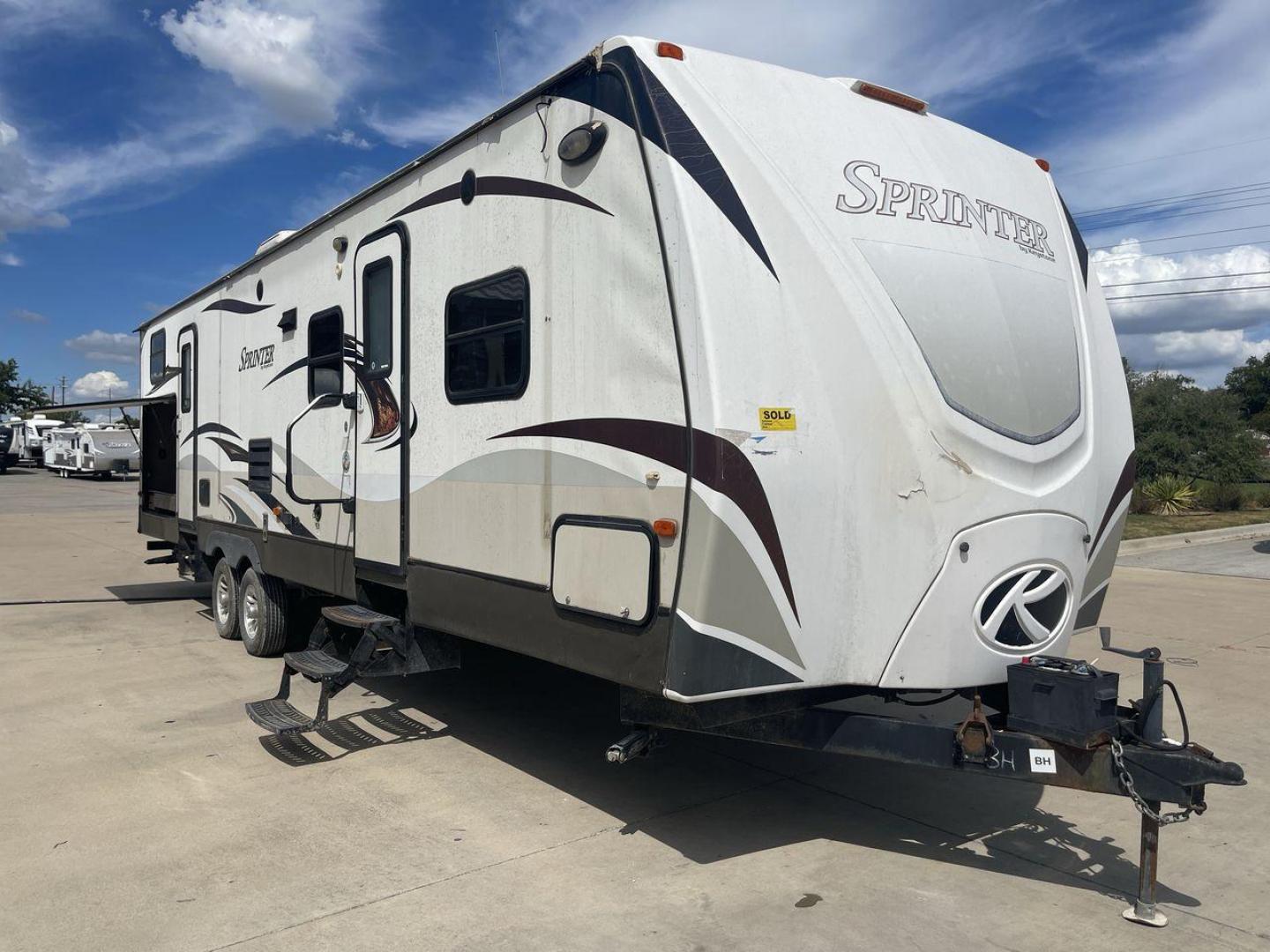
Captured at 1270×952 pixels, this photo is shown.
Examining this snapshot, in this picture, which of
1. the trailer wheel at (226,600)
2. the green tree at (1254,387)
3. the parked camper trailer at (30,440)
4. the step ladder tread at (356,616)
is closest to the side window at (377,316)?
the step ladder tread at (356,616)

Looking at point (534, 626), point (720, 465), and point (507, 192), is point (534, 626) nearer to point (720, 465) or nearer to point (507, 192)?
point (720, 465)

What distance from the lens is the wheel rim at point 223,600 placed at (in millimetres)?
8992

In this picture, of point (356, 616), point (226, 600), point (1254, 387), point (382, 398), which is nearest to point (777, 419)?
point (382, 398)

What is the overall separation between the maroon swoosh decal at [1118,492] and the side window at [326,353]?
444cm

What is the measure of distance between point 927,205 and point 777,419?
4.10ft

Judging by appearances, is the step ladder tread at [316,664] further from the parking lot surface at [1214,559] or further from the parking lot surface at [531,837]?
the parking lot surface at [1214,559]

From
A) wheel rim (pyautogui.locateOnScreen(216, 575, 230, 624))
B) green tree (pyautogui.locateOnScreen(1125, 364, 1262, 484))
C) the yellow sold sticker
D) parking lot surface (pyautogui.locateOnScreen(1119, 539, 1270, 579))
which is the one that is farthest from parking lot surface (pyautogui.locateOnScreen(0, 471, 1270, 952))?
green tree (pyautogui.locateOnScreen(1125, 364, 1262, 484))

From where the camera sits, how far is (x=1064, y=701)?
390 centimetres

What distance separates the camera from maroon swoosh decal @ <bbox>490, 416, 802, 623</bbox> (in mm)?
3787

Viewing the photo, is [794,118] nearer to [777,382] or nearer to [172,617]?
[777,382]

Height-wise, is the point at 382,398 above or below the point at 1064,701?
above

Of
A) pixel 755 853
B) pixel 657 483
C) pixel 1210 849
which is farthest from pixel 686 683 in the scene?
pixel 1210 849

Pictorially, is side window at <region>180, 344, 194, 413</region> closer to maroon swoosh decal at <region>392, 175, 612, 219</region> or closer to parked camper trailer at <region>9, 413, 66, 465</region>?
maroon swoosh decal at <region>392, 175, 612, 219</region>

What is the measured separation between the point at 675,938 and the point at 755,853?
2.81 feet
